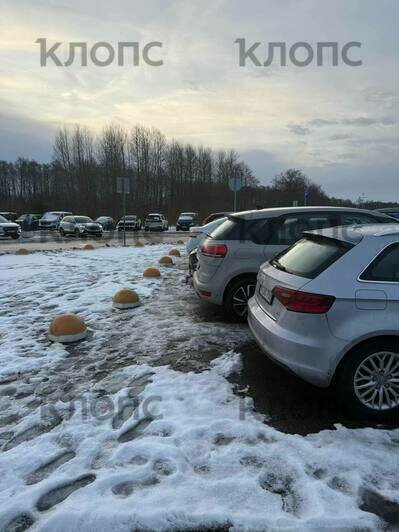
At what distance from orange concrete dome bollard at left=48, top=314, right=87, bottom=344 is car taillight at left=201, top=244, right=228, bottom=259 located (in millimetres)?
2114

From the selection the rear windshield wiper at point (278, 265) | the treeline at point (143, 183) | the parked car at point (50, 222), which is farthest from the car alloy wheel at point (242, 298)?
the treeline at point (143, 183)

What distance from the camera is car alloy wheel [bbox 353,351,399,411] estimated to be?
364cm

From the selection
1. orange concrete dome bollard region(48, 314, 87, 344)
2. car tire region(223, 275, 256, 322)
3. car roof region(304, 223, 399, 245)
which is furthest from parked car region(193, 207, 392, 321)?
car roof region(304, 223, 399, 245)

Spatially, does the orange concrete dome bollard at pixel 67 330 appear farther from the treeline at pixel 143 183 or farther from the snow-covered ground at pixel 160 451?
the treeline at pixel 143 183

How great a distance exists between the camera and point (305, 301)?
3.67 m

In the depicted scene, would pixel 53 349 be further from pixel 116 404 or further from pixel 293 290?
pixel 293 290

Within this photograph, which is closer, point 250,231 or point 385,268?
point 385,268

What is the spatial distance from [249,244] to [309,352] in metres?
3.06

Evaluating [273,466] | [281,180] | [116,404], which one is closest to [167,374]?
[116,404]

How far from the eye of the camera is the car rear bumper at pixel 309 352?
3584 mm

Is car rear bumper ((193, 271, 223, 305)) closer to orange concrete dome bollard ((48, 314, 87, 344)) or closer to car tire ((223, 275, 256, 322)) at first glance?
car tire ((223, 275, 256, 322))

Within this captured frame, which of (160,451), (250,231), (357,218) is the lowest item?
(160,451)

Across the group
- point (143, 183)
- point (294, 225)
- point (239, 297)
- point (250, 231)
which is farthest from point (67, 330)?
point (143, 183)

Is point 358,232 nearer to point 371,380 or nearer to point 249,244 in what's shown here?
point 371,380
